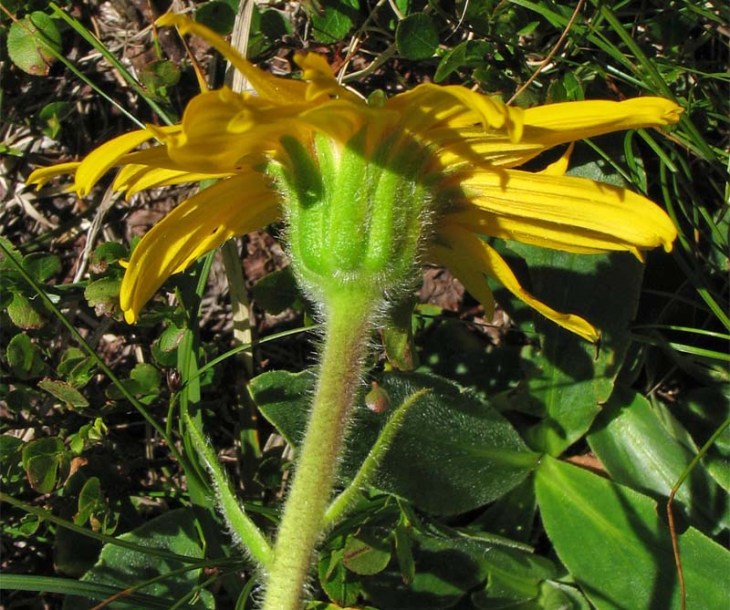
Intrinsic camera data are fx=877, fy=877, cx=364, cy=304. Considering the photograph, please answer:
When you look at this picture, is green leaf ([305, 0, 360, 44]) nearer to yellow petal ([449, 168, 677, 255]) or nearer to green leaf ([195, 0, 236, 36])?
green leaf ([195, 0, 236, 36])

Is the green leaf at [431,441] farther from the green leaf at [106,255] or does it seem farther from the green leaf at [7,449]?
the green leaf at [7,449]

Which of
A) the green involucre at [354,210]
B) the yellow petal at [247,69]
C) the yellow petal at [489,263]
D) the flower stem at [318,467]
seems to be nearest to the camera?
the yellow petal at [247,69]

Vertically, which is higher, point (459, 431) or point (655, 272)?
point (655, 272)

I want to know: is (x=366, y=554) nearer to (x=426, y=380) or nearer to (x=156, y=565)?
(x=426, y=380)

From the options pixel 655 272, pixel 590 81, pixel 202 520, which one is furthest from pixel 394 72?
pixel 202 520

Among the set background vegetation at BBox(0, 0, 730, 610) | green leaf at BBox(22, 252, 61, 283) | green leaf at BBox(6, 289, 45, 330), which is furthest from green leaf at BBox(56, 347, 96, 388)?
green leaf at BBox(22, 252, 61, 283)

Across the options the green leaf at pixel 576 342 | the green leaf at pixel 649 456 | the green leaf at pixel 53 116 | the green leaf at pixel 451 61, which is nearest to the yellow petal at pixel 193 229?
the green leaf at pixel 451 61

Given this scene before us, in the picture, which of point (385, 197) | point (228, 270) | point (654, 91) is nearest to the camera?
point (385, 197)

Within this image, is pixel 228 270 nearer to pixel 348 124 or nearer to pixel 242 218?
pixel 242 218
